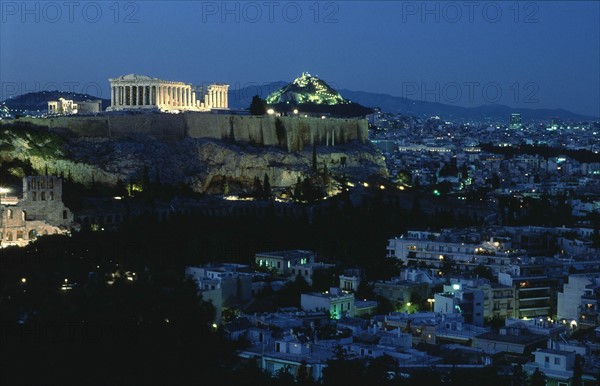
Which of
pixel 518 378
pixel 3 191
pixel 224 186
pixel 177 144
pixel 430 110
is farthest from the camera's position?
pixel 430 110

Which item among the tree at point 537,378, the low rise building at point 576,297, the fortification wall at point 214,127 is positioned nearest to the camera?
the tree at point 537,378

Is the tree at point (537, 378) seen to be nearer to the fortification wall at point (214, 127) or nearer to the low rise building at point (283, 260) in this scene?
the low rise building at point (283, 260)

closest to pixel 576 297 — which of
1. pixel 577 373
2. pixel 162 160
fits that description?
pixel 577 373

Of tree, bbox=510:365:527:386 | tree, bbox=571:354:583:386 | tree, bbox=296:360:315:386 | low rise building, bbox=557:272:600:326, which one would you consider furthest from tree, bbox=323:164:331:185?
tree, bbox=510:365:527:386

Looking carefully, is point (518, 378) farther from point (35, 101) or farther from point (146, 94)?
point (35, 101)

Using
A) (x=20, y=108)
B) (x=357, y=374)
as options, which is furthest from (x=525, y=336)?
(x=20, y=108)

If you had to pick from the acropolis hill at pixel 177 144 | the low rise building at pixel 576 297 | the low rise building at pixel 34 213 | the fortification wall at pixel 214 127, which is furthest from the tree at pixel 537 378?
the fortification wall at pixel 214 127
